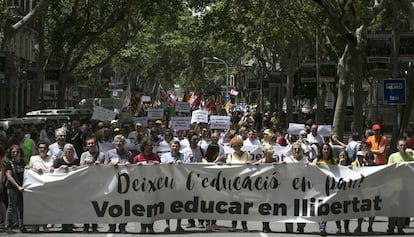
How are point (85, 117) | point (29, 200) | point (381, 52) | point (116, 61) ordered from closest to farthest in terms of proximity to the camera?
1. point (29, 200)
2. point (381, 52)
3. point (85, 117)
4. point (116, 61)

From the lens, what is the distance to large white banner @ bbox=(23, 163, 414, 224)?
12.2 metres

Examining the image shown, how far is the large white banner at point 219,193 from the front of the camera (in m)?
12.2

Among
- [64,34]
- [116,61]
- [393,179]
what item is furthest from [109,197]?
[116,61]

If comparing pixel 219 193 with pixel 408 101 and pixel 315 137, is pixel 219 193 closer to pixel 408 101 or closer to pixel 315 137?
pixel 315 137

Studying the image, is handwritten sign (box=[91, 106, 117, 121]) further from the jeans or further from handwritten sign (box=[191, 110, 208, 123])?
the jeans

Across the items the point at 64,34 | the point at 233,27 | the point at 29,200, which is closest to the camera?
the point at 29,200

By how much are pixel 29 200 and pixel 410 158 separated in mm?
5876

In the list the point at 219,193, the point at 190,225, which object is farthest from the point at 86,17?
the point at 219,193

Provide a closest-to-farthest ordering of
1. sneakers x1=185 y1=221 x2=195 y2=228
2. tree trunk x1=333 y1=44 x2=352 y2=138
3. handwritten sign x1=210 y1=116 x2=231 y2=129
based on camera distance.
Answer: sneakers x1=185 y1=221 x2=195 y2=228
handwritten sign x1=210 y1=116 x2=231 y2=129
tree trunk x1=333 y1=44 x2=352 y2=138

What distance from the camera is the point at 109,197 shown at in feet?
40.2

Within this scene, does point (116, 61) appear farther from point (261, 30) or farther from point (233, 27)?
point (261, 30)

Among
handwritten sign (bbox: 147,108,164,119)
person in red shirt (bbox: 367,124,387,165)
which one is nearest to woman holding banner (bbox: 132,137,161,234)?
person in red shirt (bbox: 367,124,387,165)

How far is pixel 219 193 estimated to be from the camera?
488 inches

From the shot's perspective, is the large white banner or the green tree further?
the green tree
